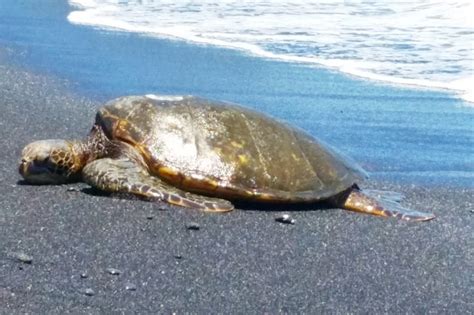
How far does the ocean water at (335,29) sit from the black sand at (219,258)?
4.39 metres

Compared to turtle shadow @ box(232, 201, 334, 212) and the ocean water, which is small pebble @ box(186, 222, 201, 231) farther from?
the ocean water

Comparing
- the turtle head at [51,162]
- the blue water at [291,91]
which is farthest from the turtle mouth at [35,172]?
the blue water at [291,91]

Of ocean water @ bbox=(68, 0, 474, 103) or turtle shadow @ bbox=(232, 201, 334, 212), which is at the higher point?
turtle shadow @ bbox=(232, 201, 334, 212)

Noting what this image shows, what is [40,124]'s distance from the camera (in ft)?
22.3

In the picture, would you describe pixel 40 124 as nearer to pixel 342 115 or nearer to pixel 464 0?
pixel 342 115

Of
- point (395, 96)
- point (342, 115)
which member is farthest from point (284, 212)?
point (395, 96)

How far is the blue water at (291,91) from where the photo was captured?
6797 millimetres

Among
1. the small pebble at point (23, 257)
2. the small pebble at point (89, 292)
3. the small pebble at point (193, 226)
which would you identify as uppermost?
the small pebble at point (89, 292)

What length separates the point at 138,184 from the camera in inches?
197

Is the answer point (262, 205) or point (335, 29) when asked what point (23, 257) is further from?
point (335, 29)

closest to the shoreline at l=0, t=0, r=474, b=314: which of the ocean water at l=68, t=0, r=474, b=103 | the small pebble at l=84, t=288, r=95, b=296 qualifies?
the small pebble at l=84, t=288, r=95, b=296

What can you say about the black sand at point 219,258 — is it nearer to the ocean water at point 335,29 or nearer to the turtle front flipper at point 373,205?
the turtle front flipper at point 373,205

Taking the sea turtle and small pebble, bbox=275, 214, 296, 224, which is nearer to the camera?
small pebble, bbox=275, 214, 296, 224

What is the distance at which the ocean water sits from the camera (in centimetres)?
1007
